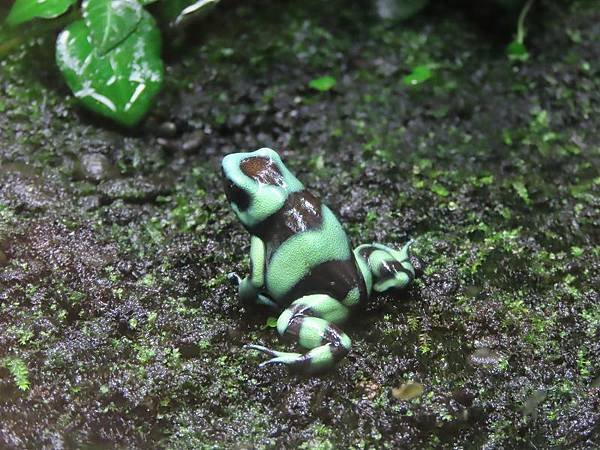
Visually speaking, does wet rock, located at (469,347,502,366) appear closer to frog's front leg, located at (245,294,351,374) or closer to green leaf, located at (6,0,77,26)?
frog's front leg, located at (245,294,351,374)

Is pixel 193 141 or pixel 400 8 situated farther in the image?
pixel 400 8

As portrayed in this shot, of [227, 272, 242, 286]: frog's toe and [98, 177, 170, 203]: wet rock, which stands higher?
[98, 177, 170, 203]: wet rock

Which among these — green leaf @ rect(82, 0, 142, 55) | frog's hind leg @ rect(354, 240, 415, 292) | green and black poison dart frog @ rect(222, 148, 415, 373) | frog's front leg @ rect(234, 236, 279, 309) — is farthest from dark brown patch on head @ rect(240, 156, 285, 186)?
green leaf @ rect(82, 0, 142, 55)

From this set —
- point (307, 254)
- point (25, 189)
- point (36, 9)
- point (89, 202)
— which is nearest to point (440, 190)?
point (307, 254)

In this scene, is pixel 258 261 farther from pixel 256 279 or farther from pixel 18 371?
pixel 18 371

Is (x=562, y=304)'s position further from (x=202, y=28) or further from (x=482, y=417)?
(x=202, y=28)

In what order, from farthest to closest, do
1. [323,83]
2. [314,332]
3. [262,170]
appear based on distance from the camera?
[323,83], [262,170], [314,332]

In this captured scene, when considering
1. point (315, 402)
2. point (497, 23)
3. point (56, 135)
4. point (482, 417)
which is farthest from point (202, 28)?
point (482, 417)
